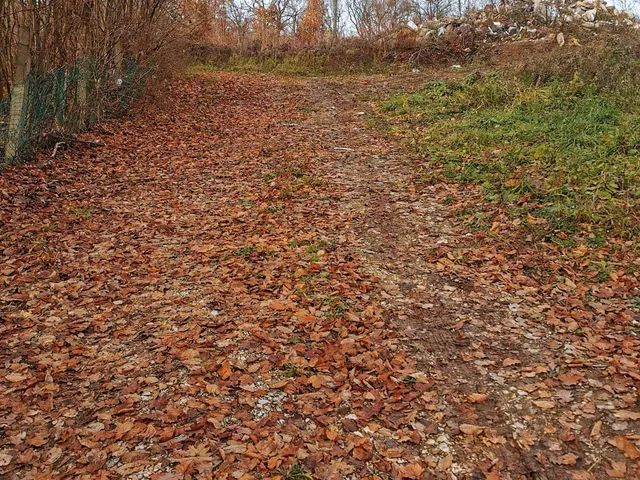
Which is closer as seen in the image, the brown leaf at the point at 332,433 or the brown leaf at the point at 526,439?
the brown leaf at the point at 526,439

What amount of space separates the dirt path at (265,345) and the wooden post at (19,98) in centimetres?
67

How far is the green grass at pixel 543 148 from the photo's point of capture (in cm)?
637

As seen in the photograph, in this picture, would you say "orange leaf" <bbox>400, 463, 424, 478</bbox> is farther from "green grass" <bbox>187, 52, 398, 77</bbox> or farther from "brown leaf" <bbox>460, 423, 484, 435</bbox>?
"green grass" <bbox>187, 52, 398, 77</bbox>

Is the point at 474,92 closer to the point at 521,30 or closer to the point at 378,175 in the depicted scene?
the point at 378,175

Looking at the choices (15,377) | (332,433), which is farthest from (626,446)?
(15,377)

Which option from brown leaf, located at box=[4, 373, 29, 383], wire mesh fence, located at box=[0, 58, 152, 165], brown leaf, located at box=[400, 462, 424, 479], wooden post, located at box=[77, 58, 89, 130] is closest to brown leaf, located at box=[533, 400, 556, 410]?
brown leaf, located at box=[400, 462, 424, 479]

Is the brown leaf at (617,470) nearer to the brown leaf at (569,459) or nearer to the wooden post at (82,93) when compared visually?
the brown leaf at (569,459)

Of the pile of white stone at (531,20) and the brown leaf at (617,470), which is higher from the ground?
the pile of white stone at (531,20)

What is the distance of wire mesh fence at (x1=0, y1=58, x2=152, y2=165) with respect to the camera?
893 centimetres

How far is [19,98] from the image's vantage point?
29.2 ft

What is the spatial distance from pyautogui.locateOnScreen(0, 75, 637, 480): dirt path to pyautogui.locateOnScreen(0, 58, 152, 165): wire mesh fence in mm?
1046

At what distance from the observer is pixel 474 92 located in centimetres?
1222

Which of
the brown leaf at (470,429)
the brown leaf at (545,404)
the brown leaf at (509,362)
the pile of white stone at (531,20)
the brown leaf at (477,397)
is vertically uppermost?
the pile of white stone at (531,20)

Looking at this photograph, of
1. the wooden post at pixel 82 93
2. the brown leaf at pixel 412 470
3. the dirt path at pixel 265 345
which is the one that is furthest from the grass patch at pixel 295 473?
the wooden post at pixel 82 93
